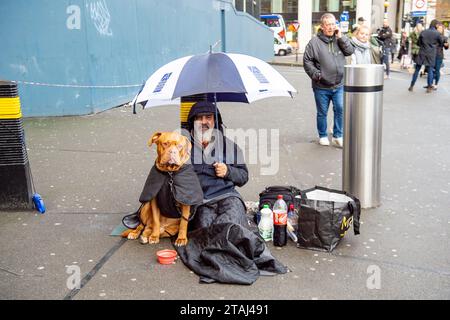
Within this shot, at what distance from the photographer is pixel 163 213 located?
14.6 feet

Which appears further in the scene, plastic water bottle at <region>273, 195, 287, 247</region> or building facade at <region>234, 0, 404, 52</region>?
building facade at <region>234, 0, 404, 52</region>

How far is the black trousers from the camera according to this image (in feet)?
14.4

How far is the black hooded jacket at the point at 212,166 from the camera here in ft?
14.9

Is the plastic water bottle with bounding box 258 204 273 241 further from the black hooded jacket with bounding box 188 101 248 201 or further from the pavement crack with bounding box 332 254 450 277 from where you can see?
the pavement crack with bounding box 332 254 450 277

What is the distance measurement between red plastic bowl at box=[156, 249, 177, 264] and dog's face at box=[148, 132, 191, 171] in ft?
2.05

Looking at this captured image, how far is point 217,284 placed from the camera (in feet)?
12.3

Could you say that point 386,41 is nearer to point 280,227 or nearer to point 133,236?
point 280,227

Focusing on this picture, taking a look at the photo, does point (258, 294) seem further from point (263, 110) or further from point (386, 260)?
point (263, 110)

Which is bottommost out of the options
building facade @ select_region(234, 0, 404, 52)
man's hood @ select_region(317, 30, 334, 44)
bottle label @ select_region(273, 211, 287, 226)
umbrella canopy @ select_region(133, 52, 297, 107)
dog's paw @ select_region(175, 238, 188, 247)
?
dog's paw @ select_region(175, 238, 188, 247)

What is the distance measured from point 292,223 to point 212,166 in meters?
0.83

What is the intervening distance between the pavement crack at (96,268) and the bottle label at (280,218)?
1.25 m

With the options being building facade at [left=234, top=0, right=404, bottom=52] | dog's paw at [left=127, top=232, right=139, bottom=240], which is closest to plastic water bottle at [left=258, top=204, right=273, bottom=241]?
dog's paw at [left=127, top=232, right=139, bottom=240]
